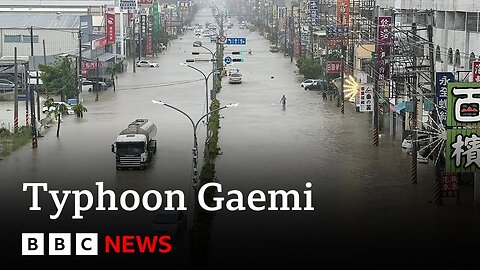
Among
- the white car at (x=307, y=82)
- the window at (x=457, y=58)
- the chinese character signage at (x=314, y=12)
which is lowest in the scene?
the white car at (x=307, y=82)

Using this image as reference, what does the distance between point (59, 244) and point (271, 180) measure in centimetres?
578

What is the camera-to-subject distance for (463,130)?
13789 mm

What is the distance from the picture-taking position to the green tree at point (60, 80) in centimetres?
3092

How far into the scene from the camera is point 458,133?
1380 centimetres

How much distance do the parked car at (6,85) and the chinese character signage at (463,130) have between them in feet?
72.9

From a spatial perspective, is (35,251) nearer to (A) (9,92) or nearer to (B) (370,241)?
(B) (370,241)

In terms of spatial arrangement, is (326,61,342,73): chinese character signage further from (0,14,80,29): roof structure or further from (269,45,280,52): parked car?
(269,45,280,52): parked car

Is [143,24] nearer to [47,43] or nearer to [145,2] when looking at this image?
[145,2]

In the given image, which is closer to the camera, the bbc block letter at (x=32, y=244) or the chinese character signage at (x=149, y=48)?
the bbc block letter at (x=32, y=244)

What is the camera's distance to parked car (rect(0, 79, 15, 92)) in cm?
3288

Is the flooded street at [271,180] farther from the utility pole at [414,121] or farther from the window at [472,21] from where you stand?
the window at [472,21]

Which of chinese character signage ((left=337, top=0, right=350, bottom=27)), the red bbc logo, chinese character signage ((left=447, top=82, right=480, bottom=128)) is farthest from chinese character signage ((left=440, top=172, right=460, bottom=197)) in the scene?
chinese character signage ((left=337, top=0, right=350, bottom=27))

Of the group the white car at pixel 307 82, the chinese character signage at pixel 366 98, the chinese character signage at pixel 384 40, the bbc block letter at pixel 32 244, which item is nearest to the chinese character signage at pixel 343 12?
the white car at pixel 307 82

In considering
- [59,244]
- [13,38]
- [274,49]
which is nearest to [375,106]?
[59,244]
